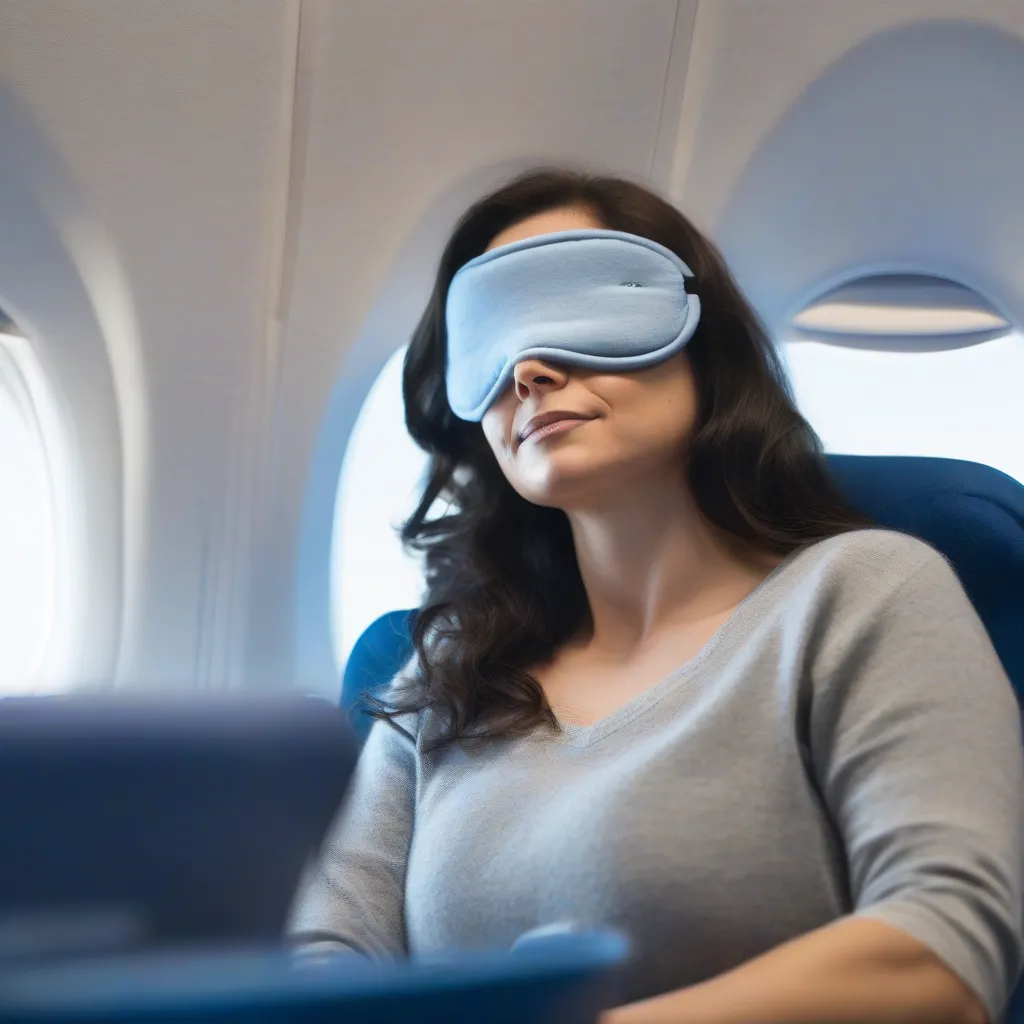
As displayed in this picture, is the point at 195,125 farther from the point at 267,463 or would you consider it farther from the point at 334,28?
the point at 267,463

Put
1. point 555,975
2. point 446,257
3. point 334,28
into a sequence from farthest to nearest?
point 334,28 < point 446,257 < point 555,975

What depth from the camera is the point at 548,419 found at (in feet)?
4.08

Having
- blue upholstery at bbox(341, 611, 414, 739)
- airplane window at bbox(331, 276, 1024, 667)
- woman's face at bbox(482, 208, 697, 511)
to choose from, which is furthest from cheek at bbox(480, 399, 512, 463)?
airplane window at bbox(331, 276, 1024, 667)

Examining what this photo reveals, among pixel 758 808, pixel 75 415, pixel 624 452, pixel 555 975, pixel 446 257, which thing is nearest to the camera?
pixel 555 975

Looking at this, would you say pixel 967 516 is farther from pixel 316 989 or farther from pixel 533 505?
pixel 316 989

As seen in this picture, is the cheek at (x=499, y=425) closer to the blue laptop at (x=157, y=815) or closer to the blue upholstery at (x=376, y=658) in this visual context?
the blue upholstery at (x=376, y=658)

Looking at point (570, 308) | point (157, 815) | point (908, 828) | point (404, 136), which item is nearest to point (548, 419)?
point (570, 308)

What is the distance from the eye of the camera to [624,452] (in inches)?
48.0

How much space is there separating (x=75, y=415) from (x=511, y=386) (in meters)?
1.11

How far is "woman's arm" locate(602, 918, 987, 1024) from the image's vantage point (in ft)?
2.66

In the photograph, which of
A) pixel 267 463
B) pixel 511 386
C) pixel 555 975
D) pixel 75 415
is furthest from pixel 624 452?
pixel 75 415

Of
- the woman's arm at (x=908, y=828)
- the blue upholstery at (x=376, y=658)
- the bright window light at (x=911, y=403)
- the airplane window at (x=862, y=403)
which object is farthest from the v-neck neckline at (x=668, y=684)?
the bright window light at (x=911, y=403)

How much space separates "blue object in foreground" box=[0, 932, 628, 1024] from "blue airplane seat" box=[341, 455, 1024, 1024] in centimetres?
74

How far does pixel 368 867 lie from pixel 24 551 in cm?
129
